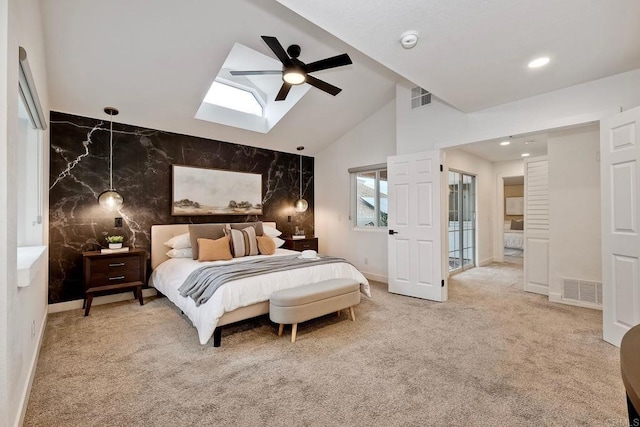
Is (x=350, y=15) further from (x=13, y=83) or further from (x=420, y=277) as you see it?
(x=420, y=277)

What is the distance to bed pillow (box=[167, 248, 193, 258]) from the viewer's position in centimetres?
418

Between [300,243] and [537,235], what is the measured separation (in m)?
3.87

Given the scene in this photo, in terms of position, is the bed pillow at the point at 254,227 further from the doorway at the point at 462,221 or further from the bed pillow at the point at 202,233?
the doorway at the point at 462,221

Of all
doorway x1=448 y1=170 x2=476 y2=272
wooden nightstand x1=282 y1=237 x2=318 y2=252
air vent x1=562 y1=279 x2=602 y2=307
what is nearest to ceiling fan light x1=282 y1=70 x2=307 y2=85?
wooden nightstand x1=282 y1=237 x2=318 y2=252

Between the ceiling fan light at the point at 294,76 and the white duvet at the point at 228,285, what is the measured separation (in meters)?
2.00


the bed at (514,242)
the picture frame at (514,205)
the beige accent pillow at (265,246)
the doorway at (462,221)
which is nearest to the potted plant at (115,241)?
the beige accent pillow at (265,246)

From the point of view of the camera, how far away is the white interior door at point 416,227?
412 cm

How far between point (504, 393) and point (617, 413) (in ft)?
1.93

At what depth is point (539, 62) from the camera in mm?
2746

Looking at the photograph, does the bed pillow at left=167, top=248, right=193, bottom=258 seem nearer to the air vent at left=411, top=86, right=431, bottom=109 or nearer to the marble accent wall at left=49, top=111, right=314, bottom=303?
the marble accent wall at left=49, top=111, right=314, bottom=303

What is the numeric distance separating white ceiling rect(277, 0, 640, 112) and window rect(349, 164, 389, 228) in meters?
2.52

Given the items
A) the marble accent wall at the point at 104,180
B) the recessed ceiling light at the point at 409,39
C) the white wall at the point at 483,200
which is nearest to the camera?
the recessed ceiling light at the point at 409,39

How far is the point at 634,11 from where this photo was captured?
2092 millimetres

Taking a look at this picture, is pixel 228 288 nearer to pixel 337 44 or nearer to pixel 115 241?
pixel 115 241
